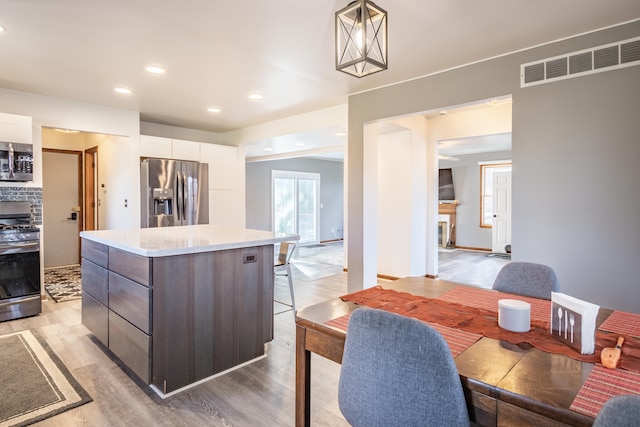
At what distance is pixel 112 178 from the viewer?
5332 millimetres

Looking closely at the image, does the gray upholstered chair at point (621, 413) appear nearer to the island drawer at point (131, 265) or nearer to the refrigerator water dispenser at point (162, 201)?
the island drawer at point (131, 265)

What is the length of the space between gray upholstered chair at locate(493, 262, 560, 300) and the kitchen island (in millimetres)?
1551

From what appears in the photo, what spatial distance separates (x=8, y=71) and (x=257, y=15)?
8.87 feet

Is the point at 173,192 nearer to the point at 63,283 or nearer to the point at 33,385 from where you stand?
the point at 63,283

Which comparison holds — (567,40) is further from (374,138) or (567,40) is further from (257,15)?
(257,15)

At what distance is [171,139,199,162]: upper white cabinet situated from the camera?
5293 mm

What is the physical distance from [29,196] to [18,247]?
84cm

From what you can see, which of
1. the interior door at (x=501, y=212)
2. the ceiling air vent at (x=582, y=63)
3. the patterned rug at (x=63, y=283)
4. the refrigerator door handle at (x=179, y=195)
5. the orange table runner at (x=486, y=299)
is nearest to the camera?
the orange table runner at (x=486, y=299)

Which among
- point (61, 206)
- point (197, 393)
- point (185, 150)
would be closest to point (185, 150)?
point (185, 150)

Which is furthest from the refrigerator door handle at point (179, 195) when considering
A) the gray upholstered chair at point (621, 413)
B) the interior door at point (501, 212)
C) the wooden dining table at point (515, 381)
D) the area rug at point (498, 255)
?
the interior door at point (501, 212)

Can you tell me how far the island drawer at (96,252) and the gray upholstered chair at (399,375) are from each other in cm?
235

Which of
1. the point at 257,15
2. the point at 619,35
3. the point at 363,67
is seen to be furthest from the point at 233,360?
the point at 619,35

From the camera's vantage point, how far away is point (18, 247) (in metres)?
3.59

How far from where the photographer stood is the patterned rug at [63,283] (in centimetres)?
449
